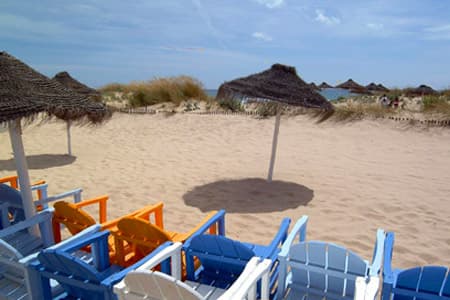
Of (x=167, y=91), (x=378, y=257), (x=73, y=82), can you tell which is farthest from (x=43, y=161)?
(x=167, y=91)

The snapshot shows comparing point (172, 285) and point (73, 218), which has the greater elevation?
point (172, 285)

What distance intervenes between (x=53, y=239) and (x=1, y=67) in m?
1.54

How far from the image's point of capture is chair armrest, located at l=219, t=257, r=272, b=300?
180cm

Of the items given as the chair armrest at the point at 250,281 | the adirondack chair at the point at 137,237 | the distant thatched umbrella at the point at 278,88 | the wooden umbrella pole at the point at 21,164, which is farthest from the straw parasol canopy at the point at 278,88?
the chair armrest at the point at 250,281

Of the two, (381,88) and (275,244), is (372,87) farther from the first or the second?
(275,244)

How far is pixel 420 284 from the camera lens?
1.92 meters

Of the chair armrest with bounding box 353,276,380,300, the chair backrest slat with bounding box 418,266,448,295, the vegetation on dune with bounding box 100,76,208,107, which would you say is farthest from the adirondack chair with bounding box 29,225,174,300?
the vegetation on dune with bounding box 100,76,208,107

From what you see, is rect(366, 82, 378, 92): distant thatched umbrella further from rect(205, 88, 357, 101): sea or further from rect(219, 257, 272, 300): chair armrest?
rect(219, 257, 272, 300): chair armrest

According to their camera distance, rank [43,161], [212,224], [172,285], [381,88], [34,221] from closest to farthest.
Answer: [172,285], [34,221], [212,224], [43,161], [381,88]

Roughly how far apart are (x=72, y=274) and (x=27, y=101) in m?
1.38

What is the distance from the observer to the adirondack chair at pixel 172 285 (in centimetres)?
166

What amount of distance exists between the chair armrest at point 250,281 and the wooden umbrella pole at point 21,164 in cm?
219

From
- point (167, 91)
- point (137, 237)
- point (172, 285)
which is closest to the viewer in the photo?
point (172, 285)

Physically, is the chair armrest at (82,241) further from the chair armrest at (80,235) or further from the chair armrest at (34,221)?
the chair armrest at (34,221)
